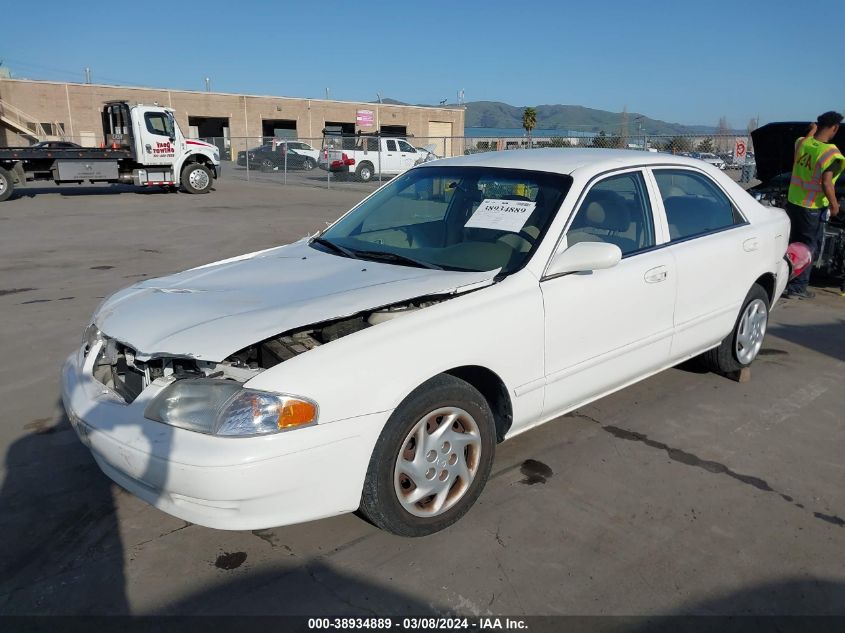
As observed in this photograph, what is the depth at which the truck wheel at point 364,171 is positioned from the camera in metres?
26.2

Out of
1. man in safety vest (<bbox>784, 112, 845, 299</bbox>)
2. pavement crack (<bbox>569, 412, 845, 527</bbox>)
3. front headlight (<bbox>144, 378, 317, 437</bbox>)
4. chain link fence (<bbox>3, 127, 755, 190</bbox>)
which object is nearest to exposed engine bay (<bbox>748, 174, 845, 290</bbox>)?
man in safety vest (<bbox>784, 112, 845, 299</bbox>)

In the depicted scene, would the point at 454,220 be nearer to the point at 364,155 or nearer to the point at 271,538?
the point at 271,538

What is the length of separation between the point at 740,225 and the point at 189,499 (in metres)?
3.95

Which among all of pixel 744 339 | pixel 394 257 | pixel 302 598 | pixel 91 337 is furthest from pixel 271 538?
pixel 744 339

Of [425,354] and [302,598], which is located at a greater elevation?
[425,354]

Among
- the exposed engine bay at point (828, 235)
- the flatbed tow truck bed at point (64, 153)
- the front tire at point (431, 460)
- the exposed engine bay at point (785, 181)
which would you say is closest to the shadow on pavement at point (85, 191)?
the flatbed tow truck bed at point (64, 153)

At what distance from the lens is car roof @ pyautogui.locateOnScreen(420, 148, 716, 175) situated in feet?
12.8

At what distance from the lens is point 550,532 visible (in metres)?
3.08

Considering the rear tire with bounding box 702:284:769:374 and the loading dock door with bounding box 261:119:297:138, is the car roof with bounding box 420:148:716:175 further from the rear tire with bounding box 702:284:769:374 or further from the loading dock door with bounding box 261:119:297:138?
the loading dock door with bounding box 261:119:297:138

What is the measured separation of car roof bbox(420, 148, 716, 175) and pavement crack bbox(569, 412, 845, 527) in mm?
1554

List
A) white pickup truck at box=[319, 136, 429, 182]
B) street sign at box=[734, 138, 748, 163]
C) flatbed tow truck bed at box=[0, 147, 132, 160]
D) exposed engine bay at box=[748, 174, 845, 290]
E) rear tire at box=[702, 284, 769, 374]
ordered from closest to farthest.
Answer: rear tire at box=[702, 284, 769, 374] < exposed engine bay at box=[748, 174, 845, 290] < flatbed tow truck bed at box=[0, 147, 132, 160] < street sign at box=[734, 138, 748, 163] < white pickup truck at box=[319, 136, 429, 182]

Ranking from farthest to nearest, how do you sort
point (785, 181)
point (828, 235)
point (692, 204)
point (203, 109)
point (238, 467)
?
1. point (203, 109)
2. point (785, 181)
3. point (828, 235)
4. point (692, 204)
5. point (238, 467)

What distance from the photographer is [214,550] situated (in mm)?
2961

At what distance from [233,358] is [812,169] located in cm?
667
